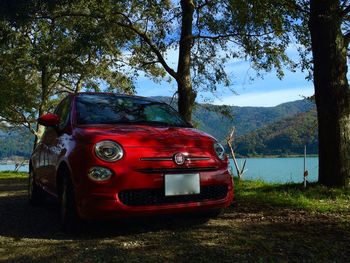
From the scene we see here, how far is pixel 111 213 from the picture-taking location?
4.20 m

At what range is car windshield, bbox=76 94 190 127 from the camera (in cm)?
512

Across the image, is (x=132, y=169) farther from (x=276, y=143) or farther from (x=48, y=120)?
(x=276, y=143)

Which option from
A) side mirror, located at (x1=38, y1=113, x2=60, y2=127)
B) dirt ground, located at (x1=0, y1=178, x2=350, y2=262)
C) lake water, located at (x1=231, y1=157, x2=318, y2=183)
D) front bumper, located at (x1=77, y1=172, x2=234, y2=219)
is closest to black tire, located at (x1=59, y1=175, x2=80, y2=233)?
dirt ground, located at (x1=0, y1=178, x2=350, y2=262)

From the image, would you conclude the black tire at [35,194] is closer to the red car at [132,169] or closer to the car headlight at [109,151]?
the red car at [132,169]

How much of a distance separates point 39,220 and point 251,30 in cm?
844

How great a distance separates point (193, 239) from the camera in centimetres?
422

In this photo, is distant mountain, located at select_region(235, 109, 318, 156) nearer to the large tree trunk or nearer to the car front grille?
the large tree trunk

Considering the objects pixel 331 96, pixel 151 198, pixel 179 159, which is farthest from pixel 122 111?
pixel 331 96

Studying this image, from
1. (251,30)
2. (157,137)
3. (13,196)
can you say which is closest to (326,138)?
(157,137)

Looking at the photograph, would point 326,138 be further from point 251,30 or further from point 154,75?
point 154,75

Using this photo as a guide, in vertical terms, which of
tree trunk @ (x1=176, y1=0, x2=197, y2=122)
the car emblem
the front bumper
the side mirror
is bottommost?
the front bumper

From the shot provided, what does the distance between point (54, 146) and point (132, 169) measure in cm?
174

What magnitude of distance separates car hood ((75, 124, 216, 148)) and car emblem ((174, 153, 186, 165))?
14 centimetres

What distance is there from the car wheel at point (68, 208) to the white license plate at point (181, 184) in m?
1.06
